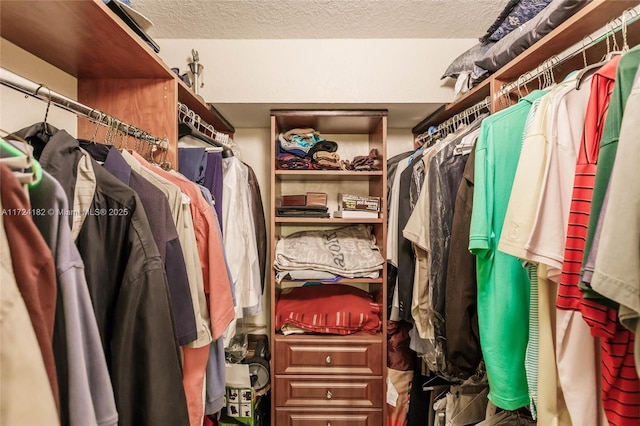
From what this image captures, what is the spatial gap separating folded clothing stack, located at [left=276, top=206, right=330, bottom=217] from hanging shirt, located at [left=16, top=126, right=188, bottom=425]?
0.98m

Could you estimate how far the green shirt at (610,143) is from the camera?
19.4 inches

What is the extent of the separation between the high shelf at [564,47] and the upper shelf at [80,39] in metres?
1.14

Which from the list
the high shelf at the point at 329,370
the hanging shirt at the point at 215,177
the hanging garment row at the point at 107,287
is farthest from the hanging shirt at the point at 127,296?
the high shelf at the point at 329,370

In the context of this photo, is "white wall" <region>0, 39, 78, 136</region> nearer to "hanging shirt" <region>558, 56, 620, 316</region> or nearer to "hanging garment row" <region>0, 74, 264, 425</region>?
"hanging garment row" <region>0, 74, 264, 425</region>

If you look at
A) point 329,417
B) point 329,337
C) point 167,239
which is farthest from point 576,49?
point 329,417

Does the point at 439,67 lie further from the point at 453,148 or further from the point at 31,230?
the point at 31,230

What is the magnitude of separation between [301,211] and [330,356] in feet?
2.44

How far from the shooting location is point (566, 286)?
57 centimetres

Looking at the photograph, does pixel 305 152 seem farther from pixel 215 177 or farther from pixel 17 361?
pixel 17 361

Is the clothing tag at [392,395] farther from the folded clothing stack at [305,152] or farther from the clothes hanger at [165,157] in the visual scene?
the clothes hanger at [165,157]

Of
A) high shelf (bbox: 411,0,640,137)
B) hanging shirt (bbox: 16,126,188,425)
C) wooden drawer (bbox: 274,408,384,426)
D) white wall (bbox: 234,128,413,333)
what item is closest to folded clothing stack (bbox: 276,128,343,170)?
white wall (bbox: 234,128,413,333)

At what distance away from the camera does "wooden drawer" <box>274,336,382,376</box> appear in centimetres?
153

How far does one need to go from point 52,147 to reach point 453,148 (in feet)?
3.66

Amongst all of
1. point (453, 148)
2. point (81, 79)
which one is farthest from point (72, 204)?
point (453, 148)
